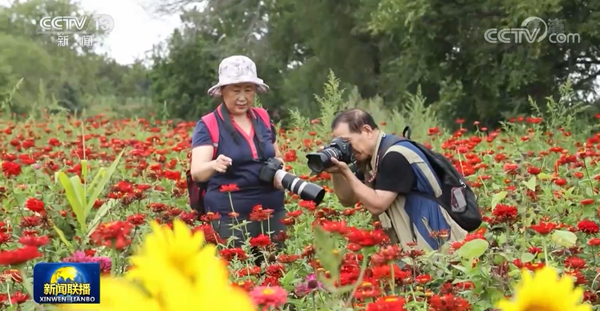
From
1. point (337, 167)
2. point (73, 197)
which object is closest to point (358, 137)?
point (337, 167)

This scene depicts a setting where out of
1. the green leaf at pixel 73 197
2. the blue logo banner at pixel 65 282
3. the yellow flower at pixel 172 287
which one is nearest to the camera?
the yellow flower at pixel 172 287

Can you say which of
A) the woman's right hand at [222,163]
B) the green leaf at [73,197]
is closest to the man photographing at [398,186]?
the woman's right hand at [222,163]

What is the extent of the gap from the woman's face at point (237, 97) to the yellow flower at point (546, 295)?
2.45 meters

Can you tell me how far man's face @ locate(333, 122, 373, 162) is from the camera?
2.62 m

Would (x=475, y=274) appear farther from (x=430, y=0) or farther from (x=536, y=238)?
(x=430, y=0)

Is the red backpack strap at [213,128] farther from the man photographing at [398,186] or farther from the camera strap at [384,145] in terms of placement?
the camera strap at [384,145]

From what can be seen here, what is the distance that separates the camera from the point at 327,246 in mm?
681

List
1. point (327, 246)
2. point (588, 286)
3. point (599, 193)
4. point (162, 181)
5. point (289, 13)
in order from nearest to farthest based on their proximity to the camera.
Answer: point (327, 246) → point (588, 286) → point (599, 193) → point (162, 181) → point (289, 13)

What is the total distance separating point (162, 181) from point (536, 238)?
6.97 feet

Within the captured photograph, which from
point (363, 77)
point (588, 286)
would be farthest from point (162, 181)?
point (363, 77)

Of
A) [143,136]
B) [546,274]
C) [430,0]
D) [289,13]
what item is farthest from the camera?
[289,13]

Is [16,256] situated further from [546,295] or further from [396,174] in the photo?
[396,174]

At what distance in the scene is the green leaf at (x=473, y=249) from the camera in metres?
1.66

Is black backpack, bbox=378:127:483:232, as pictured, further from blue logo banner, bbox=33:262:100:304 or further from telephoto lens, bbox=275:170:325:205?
blue logo banner, bbox=33:262:100:304
